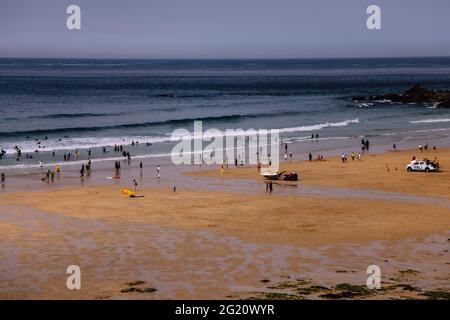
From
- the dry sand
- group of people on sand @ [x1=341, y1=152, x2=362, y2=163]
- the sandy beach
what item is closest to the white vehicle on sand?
the dry sand

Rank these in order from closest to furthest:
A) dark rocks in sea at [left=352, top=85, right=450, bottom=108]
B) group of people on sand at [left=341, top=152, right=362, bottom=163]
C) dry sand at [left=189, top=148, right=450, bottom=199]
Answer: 1. dry sand at [left=189, top=148, right=450, bottom=199]
2. group of people on sand at [left=341, top=152, right=362, bottom=163]
3. dark rocks in sea at [left=352, top=85, right=450, bottom=108]

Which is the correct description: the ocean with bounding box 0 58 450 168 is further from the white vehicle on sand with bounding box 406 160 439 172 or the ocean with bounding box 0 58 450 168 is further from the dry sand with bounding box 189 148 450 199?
the white vehicle on sand with bounding box 406 160 439 172

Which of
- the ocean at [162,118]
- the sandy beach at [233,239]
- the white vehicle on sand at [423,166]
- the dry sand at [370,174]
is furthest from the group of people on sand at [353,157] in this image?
the ocean at [162,118]

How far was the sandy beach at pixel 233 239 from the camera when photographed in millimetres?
22906

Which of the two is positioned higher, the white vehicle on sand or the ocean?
the ocean

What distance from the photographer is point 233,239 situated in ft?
98.5

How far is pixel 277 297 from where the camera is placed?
68.9 feet

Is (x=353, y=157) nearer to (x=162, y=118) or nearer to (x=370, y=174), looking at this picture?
(x=370, y=174)

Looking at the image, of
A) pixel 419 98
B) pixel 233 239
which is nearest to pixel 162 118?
pixel 419 98

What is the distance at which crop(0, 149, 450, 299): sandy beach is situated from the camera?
22.9 m

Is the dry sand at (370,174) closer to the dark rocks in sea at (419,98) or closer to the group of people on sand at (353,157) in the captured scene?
the group of people on sand at (353,157)

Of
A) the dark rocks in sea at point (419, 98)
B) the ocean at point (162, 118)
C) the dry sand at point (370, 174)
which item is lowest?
the dry sand at point (370, 174)

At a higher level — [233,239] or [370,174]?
[370,174]

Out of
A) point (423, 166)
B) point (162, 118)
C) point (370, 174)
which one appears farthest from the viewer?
point (162, 118)
